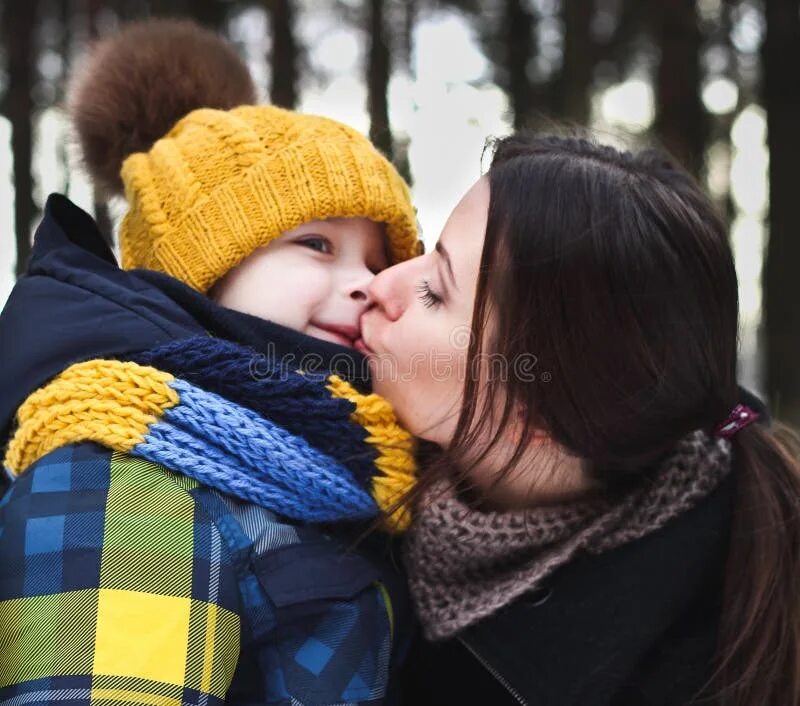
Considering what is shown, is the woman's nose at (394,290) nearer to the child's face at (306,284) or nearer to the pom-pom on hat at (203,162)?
the child's face at (306,284)

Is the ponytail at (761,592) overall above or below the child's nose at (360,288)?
below

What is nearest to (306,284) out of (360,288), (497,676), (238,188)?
(360,288)

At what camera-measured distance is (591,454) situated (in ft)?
4.30

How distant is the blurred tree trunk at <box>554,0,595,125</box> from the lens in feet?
16.4

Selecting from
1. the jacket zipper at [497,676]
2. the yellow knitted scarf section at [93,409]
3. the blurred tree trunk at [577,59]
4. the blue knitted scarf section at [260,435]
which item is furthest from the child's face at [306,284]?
the blurred tree trunk at [577,59]

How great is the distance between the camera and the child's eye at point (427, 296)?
1.39m

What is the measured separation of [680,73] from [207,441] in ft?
17.0

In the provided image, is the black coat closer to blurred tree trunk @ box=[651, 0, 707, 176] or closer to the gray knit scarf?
the gray knit scarf

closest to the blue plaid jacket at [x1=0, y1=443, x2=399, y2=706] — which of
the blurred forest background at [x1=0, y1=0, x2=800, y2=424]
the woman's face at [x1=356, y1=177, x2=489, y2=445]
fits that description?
the woman's face at [x1=356, y1=177, x2=489, y2=445]

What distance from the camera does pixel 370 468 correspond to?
134 centimetres

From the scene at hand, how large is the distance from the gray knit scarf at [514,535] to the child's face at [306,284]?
0.40 meters

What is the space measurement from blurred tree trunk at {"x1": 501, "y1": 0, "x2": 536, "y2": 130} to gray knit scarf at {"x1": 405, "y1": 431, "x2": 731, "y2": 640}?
5.98m

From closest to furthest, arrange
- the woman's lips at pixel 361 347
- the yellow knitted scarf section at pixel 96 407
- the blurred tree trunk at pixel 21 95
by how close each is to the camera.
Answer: the yellow knitted scarf section at pixel 96 407 < the woman's lips at pixel 361 347 < the blurred tree trunk at pixel 21 95

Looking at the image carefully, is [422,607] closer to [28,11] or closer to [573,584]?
[573,584]
